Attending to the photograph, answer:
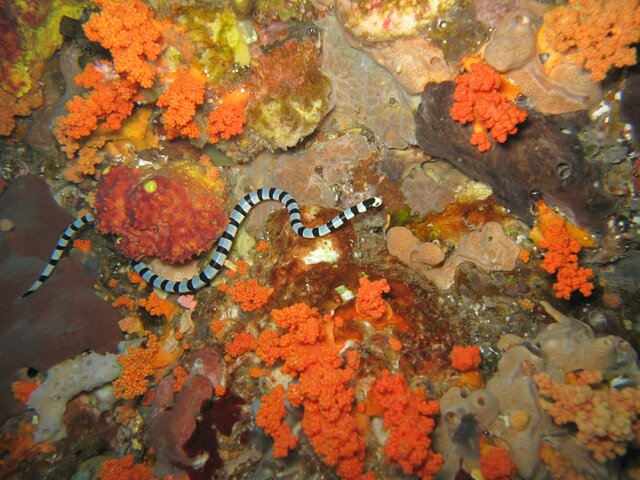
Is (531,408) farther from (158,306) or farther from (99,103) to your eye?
(99,103)

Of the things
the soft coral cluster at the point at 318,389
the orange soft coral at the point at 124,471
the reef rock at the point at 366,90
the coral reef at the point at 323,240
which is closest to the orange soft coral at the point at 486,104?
the coral reef at the point at 323,240

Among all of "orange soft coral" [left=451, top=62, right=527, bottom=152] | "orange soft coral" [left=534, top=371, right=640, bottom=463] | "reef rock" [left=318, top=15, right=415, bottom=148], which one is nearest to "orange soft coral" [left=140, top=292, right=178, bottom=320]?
"reef rock" [left=318, top=15, right=415, bottom=148]

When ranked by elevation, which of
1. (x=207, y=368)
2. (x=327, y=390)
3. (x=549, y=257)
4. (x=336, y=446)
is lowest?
(x=336, y=446)

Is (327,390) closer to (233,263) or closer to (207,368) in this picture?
(207,368)

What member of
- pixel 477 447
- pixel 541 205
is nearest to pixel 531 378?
pixel 477 447

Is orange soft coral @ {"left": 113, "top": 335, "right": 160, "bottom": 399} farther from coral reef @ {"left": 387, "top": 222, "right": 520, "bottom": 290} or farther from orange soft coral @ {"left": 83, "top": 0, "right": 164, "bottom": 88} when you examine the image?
coral reef @ {"left": 387, "top": 222, "right": 520, "bottom": 290}

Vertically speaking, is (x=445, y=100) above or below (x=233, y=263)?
above

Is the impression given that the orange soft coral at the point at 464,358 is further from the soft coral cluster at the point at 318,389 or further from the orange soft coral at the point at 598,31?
the orange soft coral at the point at 598,31
